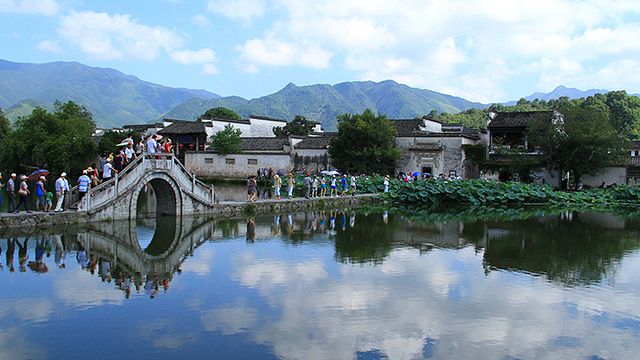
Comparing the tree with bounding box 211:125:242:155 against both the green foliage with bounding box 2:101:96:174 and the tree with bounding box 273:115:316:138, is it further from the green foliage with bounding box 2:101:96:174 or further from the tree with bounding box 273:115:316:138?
the tree with bounding box 273:115:316:138

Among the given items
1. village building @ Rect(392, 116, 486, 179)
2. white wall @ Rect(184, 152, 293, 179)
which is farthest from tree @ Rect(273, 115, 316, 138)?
village building @ Rect(392, 116, 486, 179)

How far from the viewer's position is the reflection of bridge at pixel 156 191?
18328mm

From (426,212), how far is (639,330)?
702 inches

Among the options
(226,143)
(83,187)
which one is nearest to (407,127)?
(226,143)

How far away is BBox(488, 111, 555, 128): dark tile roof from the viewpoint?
40097mm

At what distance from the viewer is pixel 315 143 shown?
43281 mm

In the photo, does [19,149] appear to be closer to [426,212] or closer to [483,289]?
[426,212]

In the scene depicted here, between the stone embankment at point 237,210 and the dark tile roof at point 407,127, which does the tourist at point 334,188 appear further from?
the dark tile roof at point 407,127

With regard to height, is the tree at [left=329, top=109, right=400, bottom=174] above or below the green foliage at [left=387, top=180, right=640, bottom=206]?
above

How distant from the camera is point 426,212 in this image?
26.9 m

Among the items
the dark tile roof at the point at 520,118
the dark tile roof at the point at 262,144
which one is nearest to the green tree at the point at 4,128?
the dark tile roof at the point at 262,144

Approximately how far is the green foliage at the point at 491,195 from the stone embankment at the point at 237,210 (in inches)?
77.5

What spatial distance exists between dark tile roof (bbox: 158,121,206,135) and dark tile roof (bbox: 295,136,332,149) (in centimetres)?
924

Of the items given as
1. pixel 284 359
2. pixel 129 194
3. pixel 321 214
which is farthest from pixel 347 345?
pixel 321 214
